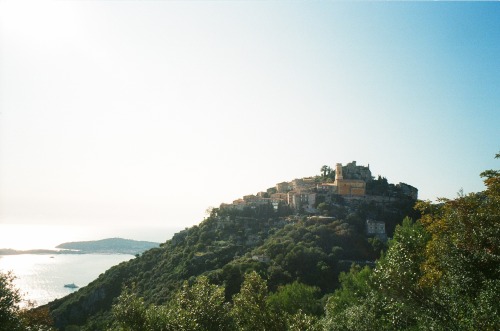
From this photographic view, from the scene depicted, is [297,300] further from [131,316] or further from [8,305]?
[8,305]

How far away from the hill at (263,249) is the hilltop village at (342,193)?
12.0 inches

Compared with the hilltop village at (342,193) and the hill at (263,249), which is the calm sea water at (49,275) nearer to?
the hill at (263,249)

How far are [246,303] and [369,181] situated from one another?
99.2 metres

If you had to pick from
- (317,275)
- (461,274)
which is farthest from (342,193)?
(461,274)

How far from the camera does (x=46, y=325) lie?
26.3 metres

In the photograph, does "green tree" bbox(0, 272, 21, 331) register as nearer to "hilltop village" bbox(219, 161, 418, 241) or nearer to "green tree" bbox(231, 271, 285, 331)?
"green tree" bbox(231, 271, 285, 331)

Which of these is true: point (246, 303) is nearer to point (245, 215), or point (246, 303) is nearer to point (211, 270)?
point (211, 270)

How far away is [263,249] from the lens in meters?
72.1

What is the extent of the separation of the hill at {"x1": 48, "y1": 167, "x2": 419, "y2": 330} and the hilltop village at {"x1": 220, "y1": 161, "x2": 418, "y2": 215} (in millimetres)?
304

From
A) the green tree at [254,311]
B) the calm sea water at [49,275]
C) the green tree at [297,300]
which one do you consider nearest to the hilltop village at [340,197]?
the green tree at [297,300]

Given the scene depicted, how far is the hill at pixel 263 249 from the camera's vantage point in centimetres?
6016

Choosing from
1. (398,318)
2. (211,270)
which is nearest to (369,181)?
(211,270)

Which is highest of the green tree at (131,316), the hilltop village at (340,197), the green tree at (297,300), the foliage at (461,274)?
the hilltop village at (340,197)

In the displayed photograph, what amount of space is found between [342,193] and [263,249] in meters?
40.1
